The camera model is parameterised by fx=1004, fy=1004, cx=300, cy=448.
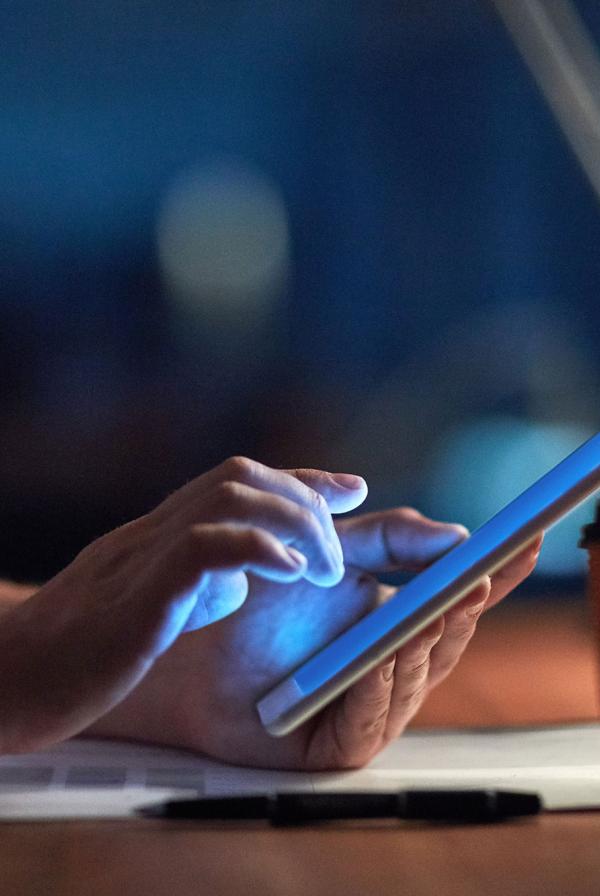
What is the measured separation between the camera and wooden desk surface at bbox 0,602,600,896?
284 millimetres

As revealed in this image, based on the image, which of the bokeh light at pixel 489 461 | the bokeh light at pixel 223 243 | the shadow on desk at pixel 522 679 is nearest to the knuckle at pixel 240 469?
the shadow on desk at pixel 522 679

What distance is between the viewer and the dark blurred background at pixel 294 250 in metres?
1.83

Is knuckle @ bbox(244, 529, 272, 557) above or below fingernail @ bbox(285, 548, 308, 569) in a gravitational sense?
above

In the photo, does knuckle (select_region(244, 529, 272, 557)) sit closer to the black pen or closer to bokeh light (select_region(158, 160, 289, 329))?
the black pen

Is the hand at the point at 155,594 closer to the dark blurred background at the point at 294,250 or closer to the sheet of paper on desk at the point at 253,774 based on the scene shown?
the sheet of paper on desk at the point at 253,774

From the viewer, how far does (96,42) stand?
6.30 ft

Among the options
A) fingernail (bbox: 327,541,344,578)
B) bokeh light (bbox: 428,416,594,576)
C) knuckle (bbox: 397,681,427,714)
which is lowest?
bokeh light (bbox: 428,416,594,576)

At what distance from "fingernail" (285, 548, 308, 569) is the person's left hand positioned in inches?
2.8

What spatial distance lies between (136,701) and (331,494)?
0.52ft

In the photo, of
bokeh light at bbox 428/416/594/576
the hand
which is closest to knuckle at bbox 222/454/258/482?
the hand

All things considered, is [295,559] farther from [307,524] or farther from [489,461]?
[489,461]

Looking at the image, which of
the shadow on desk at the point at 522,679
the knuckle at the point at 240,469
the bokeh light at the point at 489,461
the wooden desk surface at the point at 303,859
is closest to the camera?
the wooden desk surface at the point at 303,859

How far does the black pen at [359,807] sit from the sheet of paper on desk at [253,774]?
15 mm

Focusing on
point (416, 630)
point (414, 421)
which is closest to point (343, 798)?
point (416, 630)
